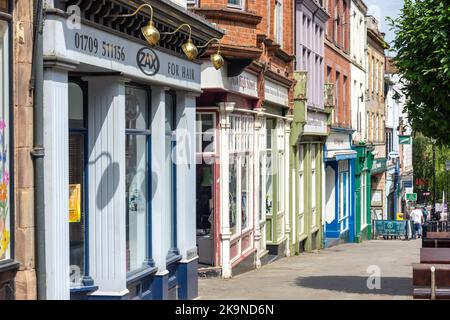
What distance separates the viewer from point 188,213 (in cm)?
1585

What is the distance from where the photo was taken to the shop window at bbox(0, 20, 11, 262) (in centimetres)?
932

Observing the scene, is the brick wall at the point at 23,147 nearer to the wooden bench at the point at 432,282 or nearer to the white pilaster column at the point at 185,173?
the wooden bench at the point at 432,282

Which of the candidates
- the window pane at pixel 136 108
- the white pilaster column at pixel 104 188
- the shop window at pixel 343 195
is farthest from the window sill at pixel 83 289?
the shop window at pixel 343 195

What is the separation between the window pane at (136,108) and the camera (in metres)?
13.1

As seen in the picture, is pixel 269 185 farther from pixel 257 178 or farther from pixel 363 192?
pixel 363 192

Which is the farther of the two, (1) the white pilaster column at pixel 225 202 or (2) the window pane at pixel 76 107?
(1) the white pilaster column at pixel 225 202

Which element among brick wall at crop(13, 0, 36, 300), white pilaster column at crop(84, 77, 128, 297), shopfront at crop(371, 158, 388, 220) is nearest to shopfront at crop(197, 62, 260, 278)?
white pilaster column at crop(84, 77, 128, 297)

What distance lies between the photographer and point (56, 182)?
9.98 metres

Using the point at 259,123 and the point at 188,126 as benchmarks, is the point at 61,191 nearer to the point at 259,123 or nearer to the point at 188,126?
the point at 188,126

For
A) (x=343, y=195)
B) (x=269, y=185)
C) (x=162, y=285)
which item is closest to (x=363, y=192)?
(x=343, y=195)

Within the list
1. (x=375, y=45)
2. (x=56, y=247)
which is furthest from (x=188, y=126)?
(x=375, y=45)

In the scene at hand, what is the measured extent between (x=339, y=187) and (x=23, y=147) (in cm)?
2961

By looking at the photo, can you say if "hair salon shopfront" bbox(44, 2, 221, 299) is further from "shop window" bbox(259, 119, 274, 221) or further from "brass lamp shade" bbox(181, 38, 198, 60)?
"shop window" bbox(259, 119, 274, 221)

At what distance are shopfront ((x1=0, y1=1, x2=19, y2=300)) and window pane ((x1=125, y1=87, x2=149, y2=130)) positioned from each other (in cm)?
364
